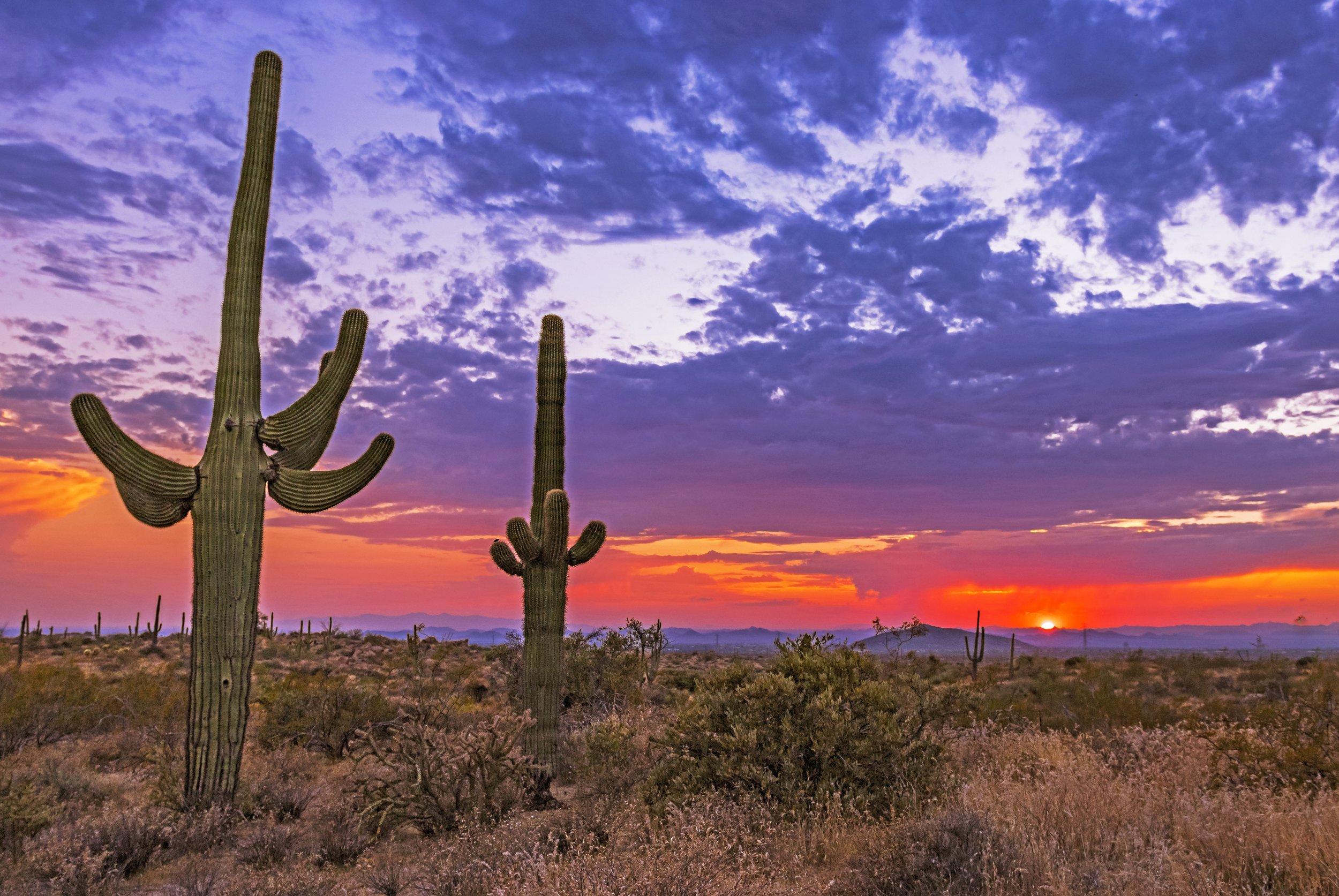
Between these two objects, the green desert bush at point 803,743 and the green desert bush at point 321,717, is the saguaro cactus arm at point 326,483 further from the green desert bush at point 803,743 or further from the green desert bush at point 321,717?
the green desert bush at point 321,717

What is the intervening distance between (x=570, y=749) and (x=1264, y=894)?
989cm

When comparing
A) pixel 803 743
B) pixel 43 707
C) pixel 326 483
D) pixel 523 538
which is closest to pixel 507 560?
pixel 523 538

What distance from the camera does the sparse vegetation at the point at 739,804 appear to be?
5941 mm

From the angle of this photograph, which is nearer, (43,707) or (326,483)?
(326,483)

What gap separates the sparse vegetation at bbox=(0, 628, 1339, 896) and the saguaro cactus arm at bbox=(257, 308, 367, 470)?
3.31 metres

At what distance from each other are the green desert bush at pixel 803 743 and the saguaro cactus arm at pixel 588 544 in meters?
4.76

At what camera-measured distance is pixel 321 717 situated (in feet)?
48.9

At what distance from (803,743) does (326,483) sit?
20.6 feet

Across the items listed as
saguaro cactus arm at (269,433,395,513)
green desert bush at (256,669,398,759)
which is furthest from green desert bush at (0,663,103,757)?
saguaro cactus arm at (269,433,395,513)

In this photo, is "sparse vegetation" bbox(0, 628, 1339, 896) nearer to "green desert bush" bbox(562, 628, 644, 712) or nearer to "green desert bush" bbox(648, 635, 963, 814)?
"green desert bush" bbox(648, 635, 963, 814)

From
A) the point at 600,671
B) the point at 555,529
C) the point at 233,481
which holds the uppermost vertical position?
the point at 233,481

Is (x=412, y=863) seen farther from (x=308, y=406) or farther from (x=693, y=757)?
(x=308, y=406)

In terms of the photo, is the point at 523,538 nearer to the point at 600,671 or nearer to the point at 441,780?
the point at 441,780

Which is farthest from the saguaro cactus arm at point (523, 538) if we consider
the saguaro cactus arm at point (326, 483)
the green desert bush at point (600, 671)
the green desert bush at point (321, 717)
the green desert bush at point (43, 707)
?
the green desert bush at point (43, 707)
